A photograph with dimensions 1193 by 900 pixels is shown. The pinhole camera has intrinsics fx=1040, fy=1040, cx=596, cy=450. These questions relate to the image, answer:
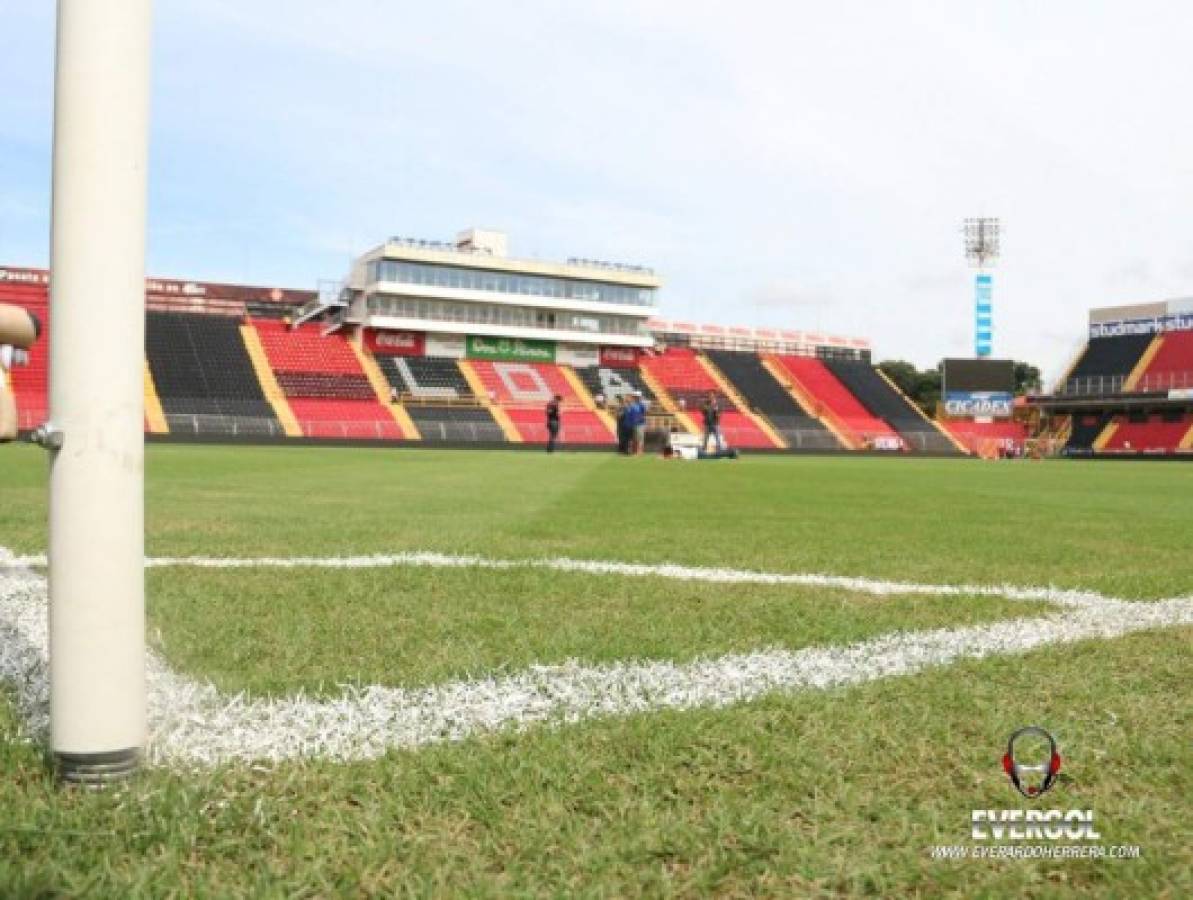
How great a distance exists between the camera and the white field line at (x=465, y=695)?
2.09m

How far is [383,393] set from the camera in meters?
→ 48.4

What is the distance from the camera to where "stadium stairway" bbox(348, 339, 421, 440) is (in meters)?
42.9

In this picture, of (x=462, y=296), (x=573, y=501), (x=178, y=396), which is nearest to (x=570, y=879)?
(x=573, y=501)

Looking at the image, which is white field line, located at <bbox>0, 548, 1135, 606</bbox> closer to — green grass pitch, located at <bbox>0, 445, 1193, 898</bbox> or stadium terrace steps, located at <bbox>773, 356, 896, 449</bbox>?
green grass pitch, located at <bbox>0, 445, 1193, 898</bbox>

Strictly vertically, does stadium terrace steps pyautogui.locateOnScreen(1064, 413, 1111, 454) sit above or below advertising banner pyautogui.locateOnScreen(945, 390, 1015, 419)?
below

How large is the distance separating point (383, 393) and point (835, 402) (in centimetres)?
2500

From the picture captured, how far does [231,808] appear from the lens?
67.8 inches

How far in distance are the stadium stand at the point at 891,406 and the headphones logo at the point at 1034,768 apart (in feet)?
170

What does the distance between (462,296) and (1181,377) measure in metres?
38.9

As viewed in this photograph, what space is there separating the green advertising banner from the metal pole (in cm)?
5601

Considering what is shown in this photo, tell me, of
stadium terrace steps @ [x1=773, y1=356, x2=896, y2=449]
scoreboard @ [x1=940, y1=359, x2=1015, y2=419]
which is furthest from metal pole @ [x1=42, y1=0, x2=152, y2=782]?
scoreboard @ [x1=940, y1=359, x2=1015, y2=419]

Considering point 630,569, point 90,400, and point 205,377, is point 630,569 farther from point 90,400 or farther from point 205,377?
point 205,377

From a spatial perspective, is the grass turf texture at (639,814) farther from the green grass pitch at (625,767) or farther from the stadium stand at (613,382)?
the stadium stand at (613,382)

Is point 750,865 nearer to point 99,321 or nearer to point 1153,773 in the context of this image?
point 1153,773
